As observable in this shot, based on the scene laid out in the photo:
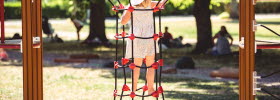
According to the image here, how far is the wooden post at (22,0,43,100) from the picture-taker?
239 inches

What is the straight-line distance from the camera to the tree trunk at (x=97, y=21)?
2300 cm

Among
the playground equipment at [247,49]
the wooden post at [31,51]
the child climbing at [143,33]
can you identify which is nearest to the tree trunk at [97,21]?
the child climbing at [143,33]

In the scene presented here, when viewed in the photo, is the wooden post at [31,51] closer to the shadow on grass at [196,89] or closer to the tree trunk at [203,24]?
the shadow on grass at [196,89]

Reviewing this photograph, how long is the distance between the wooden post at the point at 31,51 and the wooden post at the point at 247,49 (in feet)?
6.38

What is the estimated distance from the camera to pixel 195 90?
1155cm

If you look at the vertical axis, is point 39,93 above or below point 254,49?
below

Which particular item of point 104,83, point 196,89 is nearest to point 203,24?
point 104,83

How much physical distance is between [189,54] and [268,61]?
294cm

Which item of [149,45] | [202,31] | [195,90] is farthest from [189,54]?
[149,45]

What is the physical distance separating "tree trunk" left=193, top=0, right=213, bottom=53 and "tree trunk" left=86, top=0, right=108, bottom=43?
4709 millimetres

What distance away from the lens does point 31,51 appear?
6.15 metres

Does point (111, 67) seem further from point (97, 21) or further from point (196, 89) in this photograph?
point (97, 21)

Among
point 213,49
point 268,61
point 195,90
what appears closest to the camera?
point 195,90

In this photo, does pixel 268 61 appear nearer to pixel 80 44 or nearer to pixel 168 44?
pixel 168 44
